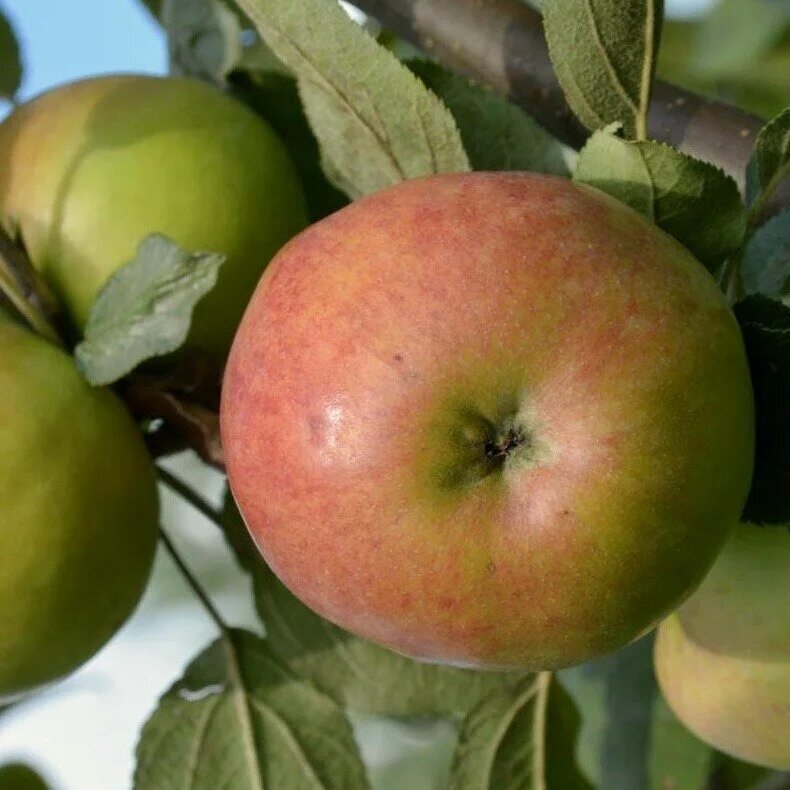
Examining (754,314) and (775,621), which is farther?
(775,621)

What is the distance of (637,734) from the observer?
105cm

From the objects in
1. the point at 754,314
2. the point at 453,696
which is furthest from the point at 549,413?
the point at 453,696

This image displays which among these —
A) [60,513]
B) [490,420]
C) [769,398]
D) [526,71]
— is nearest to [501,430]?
[490,420]

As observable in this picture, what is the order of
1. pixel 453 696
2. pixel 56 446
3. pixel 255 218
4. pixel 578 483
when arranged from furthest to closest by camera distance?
pixel 453 696
pixel 255 218
pixel 56 446
pixel 578 483

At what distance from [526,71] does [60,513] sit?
0.41 meters

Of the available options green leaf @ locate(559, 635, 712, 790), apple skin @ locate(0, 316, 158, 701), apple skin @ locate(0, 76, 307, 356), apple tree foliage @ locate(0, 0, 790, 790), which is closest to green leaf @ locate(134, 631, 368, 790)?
apple tree foliage @ locate(0, 0, 790, 790)

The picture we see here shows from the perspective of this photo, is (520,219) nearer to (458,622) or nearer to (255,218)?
(458,622)

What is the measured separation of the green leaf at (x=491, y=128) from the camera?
61cm

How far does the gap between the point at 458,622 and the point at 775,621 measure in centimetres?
26

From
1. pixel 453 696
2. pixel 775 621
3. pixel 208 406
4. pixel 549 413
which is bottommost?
pixel 453 696

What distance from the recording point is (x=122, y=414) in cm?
62

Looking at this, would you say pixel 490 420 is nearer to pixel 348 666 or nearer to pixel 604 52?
pixel 604 52

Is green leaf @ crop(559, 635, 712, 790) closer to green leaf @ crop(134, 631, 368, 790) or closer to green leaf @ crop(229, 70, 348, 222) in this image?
green leaf @ crop(134, 631, 368, 790)

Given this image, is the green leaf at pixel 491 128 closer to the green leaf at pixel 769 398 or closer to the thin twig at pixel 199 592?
the green leaf at pixel 769 398
